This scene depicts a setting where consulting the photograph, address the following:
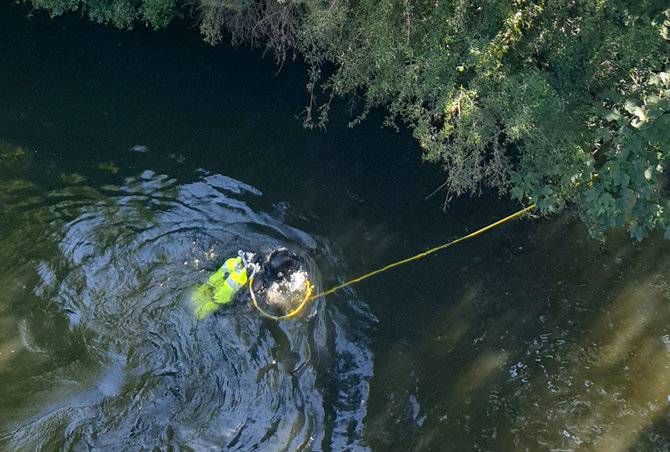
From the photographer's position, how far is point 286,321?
8.80 m

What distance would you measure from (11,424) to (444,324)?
6298 millimetres

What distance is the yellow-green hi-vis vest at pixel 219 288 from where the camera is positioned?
825cm

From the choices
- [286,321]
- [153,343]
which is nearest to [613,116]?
[286,321]

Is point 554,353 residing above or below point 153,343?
above

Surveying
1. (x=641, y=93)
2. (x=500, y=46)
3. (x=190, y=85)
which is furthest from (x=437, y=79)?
(x=190, y=85)

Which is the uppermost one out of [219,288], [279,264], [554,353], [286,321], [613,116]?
[613,116]

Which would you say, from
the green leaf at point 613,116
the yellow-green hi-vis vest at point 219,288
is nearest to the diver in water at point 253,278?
the yellow-green hi-vis vest at point 219,288

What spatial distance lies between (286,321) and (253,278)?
0.82 meters

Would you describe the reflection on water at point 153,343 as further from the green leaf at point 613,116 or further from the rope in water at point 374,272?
the green leaf at point 613,116

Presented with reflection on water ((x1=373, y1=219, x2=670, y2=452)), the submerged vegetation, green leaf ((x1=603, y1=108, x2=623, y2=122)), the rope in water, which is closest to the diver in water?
the rope in water

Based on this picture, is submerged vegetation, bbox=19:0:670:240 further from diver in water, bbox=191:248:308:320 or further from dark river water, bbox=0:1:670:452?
diver in water, bbox=191:248:308:320

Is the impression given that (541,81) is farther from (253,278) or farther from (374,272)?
(253,278)

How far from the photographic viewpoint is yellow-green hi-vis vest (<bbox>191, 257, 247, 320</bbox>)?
825cm

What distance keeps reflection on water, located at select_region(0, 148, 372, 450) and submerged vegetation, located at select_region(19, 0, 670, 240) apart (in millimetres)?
3172
